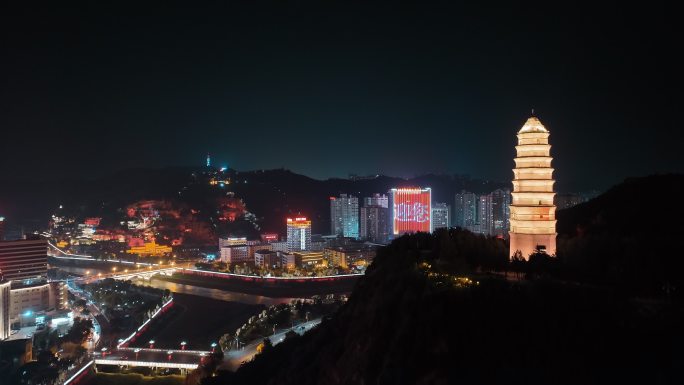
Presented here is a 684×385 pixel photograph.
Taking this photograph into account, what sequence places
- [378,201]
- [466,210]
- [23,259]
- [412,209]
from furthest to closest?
[378,201]
[466,210]
[412,209]
[23,259]

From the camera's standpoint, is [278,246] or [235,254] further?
[278,246]

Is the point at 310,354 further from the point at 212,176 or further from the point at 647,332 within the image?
the point at 212,176

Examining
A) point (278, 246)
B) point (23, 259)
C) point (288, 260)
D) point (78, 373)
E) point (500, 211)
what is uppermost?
point (500, 211)

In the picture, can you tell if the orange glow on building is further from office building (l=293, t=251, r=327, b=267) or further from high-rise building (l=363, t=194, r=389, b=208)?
high-rise building (l=363, t=194, r=389, b=208)

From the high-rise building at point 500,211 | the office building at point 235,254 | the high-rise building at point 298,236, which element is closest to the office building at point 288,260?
the office building at point 235,254

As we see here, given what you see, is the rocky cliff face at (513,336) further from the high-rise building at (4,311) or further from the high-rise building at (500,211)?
the high-rise building at (500,211)

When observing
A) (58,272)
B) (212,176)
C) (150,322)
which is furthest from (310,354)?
(212,176)

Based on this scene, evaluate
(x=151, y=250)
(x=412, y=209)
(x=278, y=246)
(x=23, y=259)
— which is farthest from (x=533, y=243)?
(x=151, y=250)

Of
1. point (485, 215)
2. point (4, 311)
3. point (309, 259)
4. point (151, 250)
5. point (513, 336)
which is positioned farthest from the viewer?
point (485, 215)

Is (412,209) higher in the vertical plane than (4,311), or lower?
higher

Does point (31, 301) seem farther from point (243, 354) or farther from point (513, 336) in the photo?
point (513, 336)
